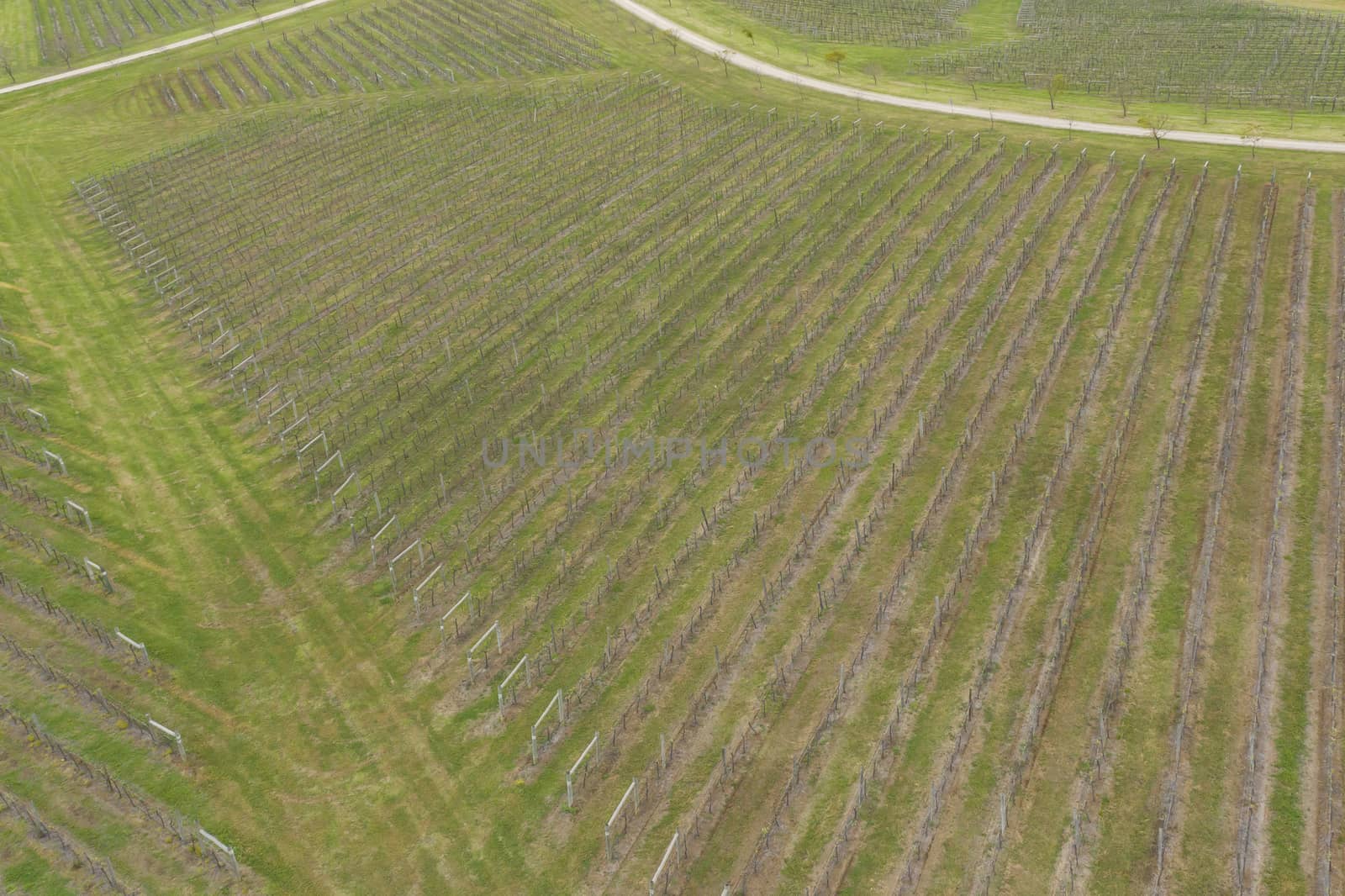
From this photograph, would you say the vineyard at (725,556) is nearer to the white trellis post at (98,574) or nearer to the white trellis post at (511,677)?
the white trellis post at (511,677)

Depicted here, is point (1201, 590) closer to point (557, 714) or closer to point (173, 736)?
point (557, 714)

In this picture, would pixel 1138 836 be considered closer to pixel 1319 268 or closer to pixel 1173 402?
pixel 1173 402

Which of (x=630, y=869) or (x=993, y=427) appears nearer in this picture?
(x=630, y=869)

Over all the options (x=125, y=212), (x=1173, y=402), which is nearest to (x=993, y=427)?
(x=1173, y=402)

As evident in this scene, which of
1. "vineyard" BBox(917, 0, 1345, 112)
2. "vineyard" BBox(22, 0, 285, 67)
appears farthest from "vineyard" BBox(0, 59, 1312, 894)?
"vineyard" BBox(22, 0, 285, 67)

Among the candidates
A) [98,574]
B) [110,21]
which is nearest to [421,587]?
[98,574]

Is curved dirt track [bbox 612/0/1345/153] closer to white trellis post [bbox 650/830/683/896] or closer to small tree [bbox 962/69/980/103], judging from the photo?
small tree [bbox 962/69/980/103]

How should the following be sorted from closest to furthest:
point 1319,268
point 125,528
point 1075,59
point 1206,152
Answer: point 125,528
point 1319,268
point 1206,152
point 1075,59
